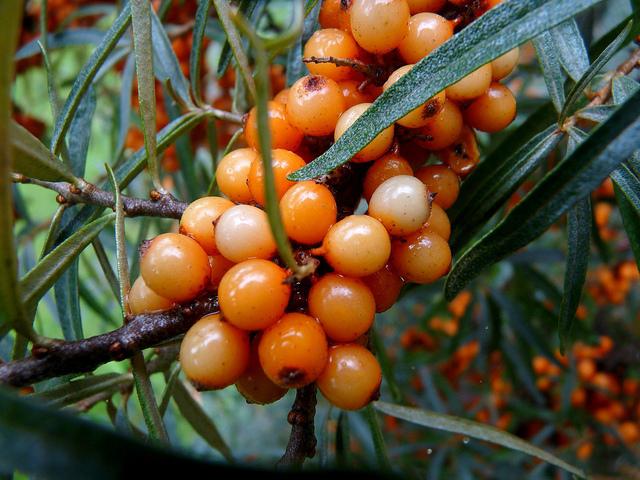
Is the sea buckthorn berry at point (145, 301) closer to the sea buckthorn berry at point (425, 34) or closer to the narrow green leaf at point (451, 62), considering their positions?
the narrow green leaf at point (451, 62)

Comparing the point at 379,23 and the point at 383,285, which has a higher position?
the point at 379,23

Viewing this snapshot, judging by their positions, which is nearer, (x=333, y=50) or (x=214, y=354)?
(x=214, y=354)

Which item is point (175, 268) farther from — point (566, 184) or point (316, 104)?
point (566, 184)

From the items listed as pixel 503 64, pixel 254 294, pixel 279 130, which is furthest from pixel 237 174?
pixel 503 64

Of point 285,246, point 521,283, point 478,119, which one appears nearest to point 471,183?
point 478,119

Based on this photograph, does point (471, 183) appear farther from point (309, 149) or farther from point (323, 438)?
point (323, 438)

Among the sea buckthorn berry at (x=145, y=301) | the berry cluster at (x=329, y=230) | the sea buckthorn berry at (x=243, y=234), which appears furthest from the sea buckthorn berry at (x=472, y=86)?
the sea buckthorn berry at (x=145, y=301)
